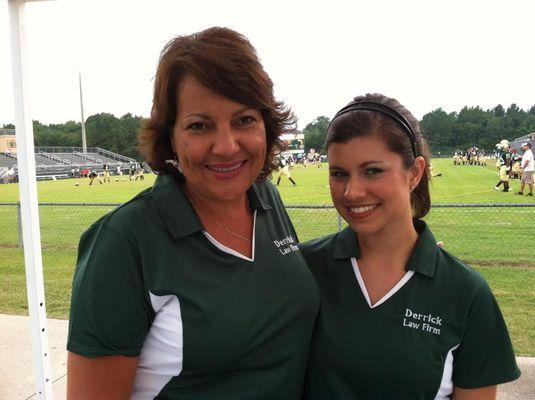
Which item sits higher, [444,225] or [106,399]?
[106,399]

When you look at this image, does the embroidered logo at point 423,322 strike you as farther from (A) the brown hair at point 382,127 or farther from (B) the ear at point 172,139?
(B) the ear at point 172,139

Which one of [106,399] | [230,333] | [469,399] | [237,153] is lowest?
[469,399]

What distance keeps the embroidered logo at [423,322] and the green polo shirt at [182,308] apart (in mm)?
313

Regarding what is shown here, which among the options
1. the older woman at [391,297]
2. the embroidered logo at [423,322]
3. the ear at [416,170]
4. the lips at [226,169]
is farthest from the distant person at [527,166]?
the lips at [226,169]

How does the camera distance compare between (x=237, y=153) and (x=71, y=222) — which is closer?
(x=237, y=153)

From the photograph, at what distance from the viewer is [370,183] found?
Answer: 5.39 feet

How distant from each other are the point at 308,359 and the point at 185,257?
1.85 feet

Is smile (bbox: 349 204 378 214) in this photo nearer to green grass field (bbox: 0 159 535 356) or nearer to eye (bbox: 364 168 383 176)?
eye (bbox: 364 168 383 176)

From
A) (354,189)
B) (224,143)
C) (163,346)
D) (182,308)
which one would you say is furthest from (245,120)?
(163,346)

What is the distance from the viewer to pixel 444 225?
11148 millimetres

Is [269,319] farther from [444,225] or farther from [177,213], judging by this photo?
[444,225]

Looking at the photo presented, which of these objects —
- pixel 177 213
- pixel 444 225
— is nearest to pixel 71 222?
pixel 444 225

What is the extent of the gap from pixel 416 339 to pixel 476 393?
25cm

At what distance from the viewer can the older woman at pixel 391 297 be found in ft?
5.12
